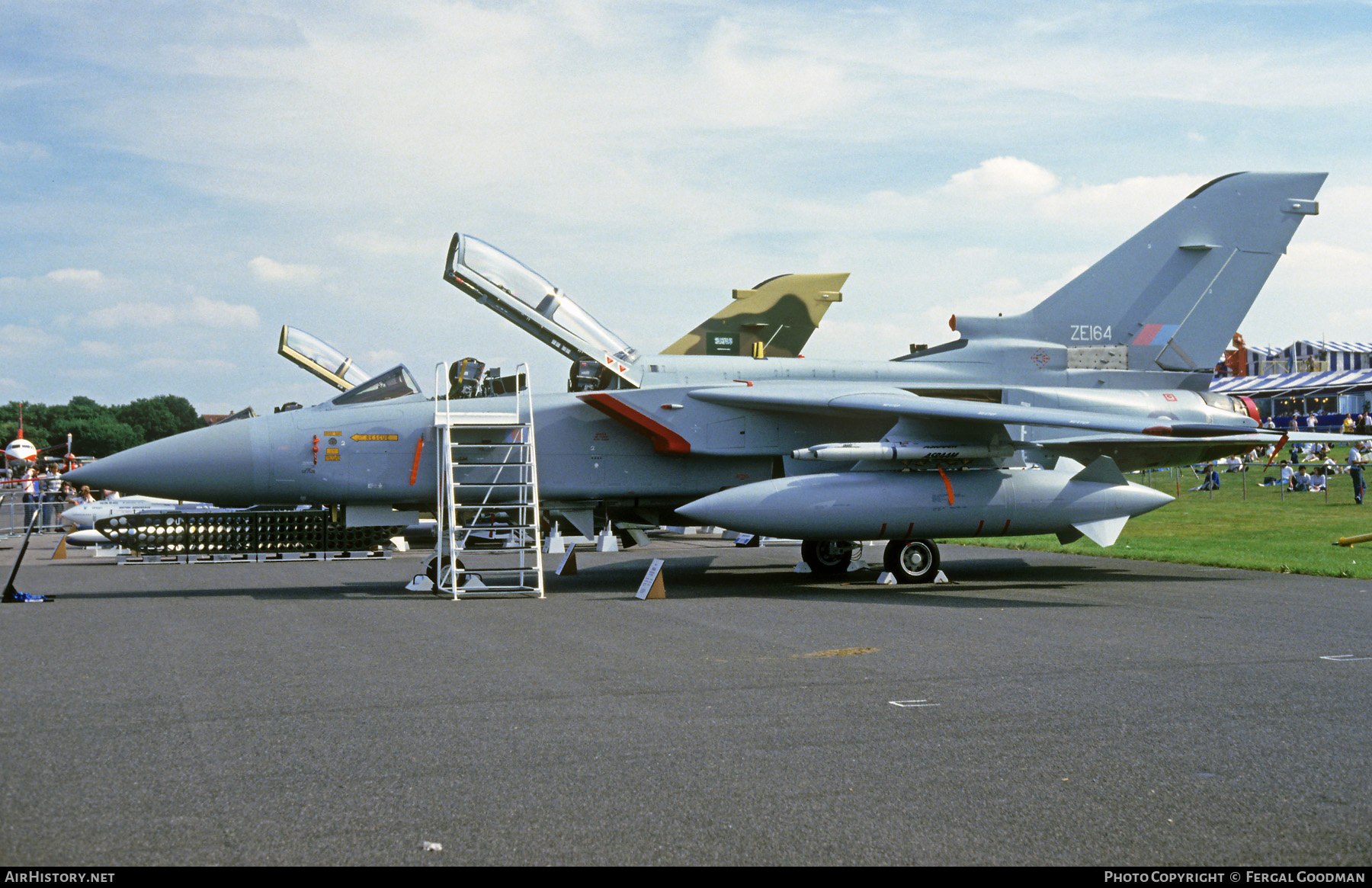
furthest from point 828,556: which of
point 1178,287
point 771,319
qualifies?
point 1178,287

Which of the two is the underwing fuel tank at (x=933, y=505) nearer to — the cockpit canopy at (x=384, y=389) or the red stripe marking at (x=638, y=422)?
the red stripe marking at (x=638, y=422)

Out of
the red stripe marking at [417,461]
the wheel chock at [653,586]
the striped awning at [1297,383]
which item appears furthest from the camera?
the striped awning at [1297,383]

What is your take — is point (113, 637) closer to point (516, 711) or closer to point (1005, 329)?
point (516, 711)

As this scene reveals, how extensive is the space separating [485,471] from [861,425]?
463 cm

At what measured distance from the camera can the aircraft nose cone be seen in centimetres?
1163

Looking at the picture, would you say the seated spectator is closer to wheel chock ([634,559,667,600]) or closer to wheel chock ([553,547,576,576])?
wheel chock ([553,547,576,576])

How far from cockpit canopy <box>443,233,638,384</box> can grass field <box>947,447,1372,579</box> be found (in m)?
8.63

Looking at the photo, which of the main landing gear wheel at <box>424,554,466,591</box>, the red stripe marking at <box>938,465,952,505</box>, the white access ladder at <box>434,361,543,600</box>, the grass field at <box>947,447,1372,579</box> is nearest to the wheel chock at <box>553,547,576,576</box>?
the white access ladder at <box>434,361,543,600</box>

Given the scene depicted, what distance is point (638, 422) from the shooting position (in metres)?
12.8

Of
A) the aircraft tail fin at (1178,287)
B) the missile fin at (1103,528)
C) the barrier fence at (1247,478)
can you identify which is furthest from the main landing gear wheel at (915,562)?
the barrier fence at (1247,478)

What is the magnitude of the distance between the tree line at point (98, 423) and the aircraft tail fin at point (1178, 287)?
75.4m

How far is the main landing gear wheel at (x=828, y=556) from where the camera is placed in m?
14.5

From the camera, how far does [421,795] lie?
166 inches

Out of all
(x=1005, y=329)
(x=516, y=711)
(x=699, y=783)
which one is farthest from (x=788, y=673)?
(x=1005, y=329)
